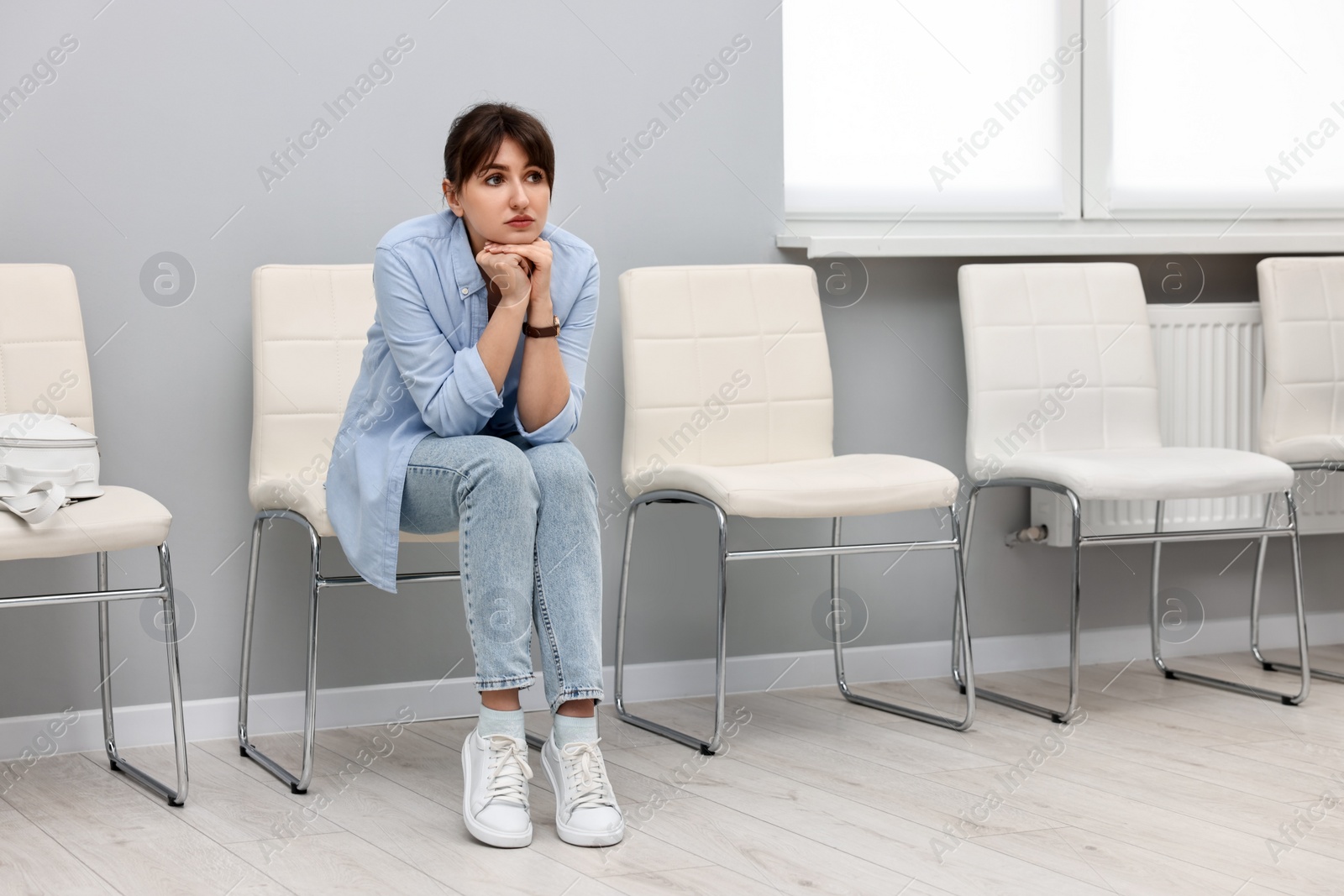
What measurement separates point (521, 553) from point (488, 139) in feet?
1.73

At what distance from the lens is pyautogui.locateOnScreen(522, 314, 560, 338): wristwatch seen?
1671 millimetres

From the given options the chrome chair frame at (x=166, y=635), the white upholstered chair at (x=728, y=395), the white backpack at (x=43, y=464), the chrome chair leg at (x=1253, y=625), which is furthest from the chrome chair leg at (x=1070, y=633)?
the white backpack at (x=43, y=464)

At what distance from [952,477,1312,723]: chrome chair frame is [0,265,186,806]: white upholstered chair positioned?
1.24 metres

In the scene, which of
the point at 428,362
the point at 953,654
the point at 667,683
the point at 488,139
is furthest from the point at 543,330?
the point at 953,654

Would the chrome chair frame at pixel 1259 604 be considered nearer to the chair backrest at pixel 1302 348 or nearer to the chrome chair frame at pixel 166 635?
the chair backrest at pixel 1302 348

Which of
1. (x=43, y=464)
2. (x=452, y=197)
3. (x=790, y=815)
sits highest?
(x=452, y=197)

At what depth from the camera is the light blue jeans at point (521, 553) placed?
5.16ft

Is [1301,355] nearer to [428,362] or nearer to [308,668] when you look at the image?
[428,362]

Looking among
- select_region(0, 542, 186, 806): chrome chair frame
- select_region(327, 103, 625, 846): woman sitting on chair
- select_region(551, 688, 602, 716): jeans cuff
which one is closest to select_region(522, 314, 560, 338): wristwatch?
select_region(327, 103, 625, 846): woman sitting on chair

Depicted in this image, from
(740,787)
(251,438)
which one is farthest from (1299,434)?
(251,438)

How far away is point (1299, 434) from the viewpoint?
8.26 feet

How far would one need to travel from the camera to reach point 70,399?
1.91 metres

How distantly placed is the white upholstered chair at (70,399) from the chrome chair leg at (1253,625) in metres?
1.75

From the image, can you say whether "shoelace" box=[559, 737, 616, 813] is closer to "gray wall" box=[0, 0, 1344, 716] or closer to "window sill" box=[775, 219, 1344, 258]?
"gray wall" box=[0, 0, 1344, 716]
